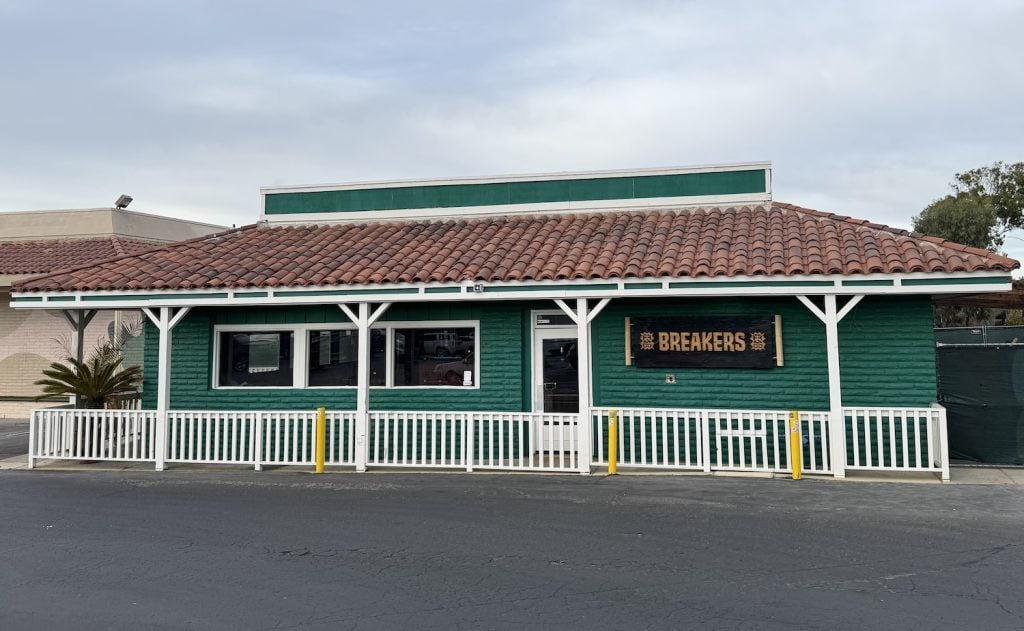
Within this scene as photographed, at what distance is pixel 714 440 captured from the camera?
413 inches

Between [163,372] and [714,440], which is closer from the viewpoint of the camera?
[714,440]

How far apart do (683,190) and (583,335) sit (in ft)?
15.1

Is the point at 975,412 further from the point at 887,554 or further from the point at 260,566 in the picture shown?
the point at 260,566

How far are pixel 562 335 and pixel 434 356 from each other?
216 cm

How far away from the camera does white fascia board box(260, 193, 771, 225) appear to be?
1302 cm

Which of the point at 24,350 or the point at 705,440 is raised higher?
the point at 24,350

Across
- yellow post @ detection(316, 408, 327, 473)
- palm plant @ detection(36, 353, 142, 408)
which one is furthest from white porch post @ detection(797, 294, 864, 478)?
palm plant @ detection(36, 353, 142, 408)

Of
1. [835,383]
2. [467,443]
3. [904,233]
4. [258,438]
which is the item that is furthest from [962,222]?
[258,438]

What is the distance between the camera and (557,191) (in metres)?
13.5

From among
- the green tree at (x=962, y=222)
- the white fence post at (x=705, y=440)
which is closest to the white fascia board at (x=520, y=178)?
the white fence post at (x=705, y=440)

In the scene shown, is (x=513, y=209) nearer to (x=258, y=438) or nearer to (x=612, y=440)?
(x=612, y=440)

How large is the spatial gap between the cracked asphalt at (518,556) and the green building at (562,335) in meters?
1.15

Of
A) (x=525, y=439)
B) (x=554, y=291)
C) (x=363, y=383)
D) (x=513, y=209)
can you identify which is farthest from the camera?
(x=513, y=209)

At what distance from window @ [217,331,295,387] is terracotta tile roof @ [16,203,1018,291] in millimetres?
1370
